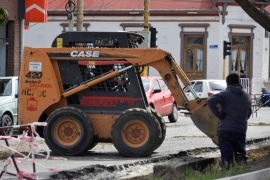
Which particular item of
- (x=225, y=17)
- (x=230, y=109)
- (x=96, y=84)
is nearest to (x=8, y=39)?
(x=96, y=84)

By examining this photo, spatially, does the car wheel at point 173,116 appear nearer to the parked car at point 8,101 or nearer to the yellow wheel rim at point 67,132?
the parked car at point 8,101

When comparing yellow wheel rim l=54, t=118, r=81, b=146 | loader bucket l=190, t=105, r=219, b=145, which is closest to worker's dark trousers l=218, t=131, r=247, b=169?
loader bucket l=190, t=105, r=219, b=145

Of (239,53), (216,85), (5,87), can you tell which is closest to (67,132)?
(5,87)

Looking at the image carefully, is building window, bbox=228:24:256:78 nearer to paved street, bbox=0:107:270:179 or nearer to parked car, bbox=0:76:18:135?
paved street, bbox=0:107:270:179

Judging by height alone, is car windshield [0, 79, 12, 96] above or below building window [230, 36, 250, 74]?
below

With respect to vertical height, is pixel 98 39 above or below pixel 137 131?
above

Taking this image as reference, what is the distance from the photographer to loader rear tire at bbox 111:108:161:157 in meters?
16.0

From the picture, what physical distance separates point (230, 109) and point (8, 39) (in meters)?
16.2

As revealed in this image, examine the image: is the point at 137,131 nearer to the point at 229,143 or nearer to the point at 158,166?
the point at 229,143

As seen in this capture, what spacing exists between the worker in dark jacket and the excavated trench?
46cm

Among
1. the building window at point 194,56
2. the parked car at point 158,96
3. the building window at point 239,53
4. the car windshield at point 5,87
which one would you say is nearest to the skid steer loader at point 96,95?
the car windshield at point 5,87

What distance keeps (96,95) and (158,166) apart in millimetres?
4124

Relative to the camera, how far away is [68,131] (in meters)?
16.3

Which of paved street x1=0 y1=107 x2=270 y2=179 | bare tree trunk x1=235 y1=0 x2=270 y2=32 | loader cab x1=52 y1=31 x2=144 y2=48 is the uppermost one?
bare tree trunk x1=235 y1=0 x2=270 y2=32
